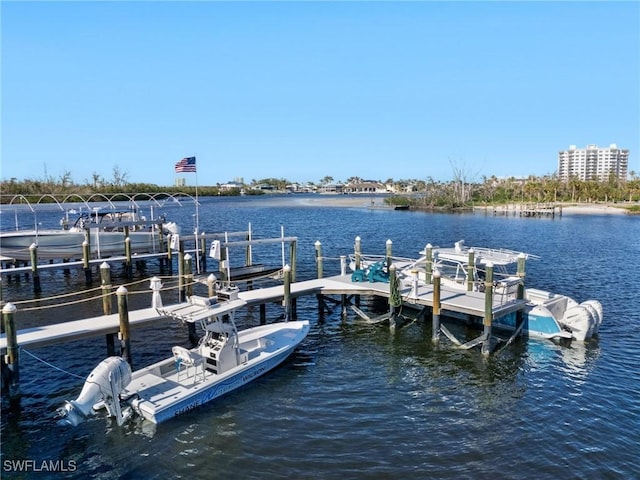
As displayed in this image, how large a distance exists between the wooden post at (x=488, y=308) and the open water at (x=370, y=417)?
0.50m

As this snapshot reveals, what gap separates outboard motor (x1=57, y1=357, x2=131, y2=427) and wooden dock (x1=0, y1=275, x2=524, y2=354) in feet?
9.73

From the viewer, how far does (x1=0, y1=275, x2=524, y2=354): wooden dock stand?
48.8ft

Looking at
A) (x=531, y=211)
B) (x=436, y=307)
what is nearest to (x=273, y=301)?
(x=436, y=307)

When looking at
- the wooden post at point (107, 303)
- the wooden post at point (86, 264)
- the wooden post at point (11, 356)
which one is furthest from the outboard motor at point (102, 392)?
the wooden post at point (86, 264)

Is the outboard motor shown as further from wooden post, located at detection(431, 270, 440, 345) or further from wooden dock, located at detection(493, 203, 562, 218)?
wooden dock, located at detection(493, 203, 562, 218)

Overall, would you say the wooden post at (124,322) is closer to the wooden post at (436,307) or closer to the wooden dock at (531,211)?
the wooden post at (436,307)

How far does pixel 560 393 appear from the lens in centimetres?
1555

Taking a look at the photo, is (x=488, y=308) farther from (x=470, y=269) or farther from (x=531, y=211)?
(x=531, y=211)

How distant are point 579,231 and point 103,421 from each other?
204 feet

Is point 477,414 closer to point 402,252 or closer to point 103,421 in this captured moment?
point 103,421

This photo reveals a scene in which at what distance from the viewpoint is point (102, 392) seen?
39.3 ft

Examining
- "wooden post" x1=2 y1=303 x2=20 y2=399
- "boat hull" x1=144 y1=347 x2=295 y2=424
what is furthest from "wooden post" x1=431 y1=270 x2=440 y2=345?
"wooden post" x1=2 y1=303 x2=20 y2=399

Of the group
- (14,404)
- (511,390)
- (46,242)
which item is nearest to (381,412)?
(511,390)

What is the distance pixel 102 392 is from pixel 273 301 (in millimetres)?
9193
